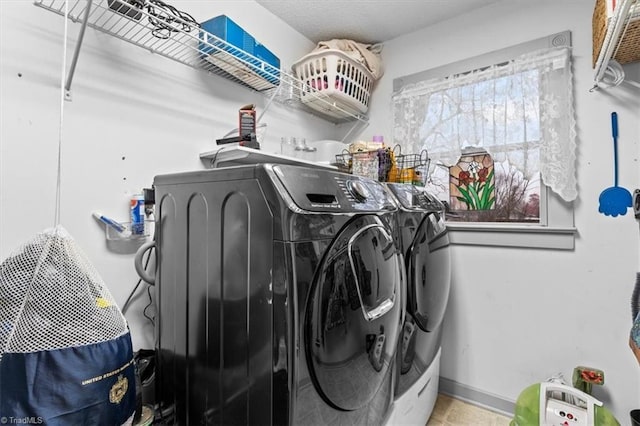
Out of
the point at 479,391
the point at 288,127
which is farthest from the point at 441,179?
the point at 479,391

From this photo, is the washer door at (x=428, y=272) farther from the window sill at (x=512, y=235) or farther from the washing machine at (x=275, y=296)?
the window sill at (x=512, y=235)

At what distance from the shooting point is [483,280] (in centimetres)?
204

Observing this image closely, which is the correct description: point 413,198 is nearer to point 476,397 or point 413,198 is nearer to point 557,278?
point 557,278

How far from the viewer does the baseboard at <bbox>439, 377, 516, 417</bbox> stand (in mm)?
1930

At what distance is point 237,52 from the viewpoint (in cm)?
149

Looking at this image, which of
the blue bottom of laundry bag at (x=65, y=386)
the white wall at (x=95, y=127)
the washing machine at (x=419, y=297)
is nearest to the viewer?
the blue bottom of laundry bag at (x=65, y=386)

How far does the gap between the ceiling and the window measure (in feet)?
1.13

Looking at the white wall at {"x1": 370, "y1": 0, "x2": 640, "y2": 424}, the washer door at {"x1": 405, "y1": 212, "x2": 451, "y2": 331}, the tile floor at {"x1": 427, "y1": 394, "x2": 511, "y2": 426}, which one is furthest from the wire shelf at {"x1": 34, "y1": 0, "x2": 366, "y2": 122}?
the tile floor at {"x1": 427, "y1": 394, "x2": 511, "y2": 426}

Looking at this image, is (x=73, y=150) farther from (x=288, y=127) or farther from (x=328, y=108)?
(x=328, y=108)

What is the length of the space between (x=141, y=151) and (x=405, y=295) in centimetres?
126

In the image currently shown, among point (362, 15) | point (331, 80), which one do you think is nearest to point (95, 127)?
point (331, 80)

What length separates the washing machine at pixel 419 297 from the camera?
1.35 meters

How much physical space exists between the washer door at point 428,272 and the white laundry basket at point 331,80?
104 cm

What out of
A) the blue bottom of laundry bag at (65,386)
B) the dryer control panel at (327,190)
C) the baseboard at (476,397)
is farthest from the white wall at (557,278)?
the blue bottom of laundry bag at (65,386)
